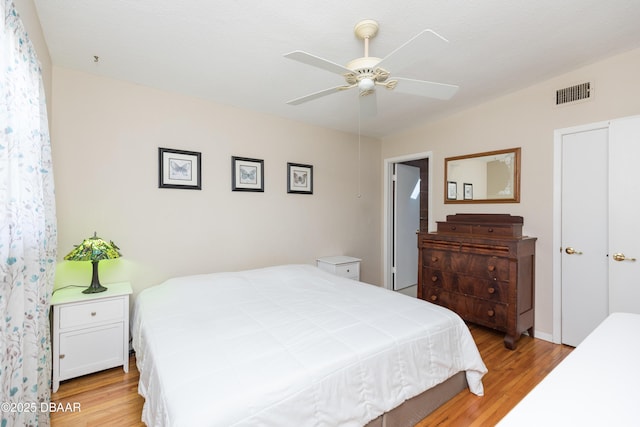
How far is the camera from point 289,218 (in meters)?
3.56

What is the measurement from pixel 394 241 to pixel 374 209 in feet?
1.98

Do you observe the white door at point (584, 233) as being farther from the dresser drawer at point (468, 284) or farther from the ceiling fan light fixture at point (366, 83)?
the ceiling fan light fixture at point (366, 83)

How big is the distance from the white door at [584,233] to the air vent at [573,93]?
0.30 meters

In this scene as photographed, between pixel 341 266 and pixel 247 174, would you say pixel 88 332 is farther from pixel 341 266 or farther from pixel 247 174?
pixel 341 266

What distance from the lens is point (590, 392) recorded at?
82 centimetres

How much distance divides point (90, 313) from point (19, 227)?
1338 mm

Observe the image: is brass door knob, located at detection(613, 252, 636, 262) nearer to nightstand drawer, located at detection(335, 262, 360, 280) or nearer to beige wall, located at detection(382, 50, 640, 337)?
beige wall, located at detection(382, 50, 640, 337)

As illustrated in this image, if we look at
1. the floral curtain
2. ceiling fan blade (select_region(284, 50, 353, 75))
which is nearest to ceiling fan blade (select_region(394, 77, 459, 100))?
ceiling fan blade (select_region(284, 50, 353, 75))

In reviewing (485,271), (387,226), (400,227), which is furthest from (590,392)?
(400,227)

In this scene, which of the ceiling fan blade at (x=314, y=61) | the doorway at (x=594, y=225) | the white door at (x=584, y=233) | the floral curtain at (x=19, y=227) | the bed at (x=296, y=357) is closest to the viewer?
the floral curtain at (x=19, y=227)

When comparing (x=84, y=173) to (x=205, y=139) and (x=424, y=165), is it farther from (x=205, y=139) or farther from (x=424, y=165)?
(x=424, y=165)

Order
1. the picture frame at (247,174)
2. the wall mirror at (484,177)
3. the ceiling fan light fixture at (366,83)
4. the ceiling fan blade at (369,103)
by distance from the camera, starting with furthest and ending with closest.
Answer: the picture frame at (247,174)
the wall mirror at (484,177)
the ceiling fan blade at (369,103)
the ceiling fan light fixture at (366,83)

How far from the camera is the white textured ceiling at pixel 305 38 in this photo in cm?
169

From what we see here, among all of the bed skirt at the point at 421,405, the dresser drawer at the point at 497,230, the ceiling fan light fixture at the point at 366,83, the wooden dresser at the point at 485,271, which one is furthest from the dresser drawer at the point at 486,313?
the ceiling fan light fixture at the point at 366,83
